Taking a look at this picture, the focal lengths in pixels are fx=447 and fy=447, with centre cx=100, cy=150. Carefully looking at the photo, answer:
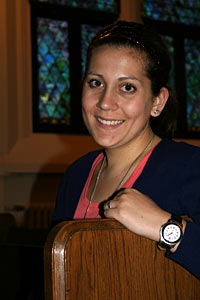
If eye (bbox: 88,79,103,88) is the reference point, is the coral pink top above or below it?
below

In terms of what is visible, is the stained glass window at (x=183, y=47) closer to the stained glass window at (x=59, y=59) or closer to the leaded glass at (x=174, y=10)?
the leaded glass at (x=174, y=10)

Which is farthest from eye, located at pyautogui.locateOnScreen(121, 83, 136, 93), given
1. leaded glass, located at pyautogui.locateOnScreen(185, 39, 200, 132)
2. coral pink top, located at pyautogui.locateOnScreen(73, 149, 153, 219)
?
leaded glass, located at pyautogui.locateOnScreen(185, 39, 200, 132)

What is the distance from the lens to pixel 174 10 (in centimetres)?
563

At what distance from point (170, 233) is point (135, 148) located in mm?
542

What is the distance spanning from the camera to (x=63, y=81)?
491cm

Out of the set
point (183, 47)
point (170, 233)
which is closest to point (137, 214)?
point (170, 233)

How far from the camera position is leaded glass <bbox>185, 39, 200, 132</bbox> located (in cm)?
555

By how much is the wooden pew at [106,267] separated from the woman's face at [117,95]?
52 centimetres

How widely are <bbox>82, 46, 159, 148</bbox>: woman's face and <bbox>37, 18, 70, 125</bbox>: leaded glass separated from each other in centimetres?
329

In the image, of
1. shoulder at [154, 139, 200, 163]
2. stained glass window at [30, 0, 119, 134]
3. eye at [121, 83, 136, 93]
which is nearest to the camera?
shoulder at [154, 139, 200, 163]

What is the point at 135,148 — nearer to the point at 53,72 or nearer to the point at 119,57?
the point at 119,57

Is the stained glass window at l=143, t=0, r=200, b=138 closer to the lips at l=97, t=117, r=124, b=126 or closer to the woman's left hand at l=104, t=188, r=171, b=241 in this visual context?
the lips at l=97, t=117, r=124, b=126

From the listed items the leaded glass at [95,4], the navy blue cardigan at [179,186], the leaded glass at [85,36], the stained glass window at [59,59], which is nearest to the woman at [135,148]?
the navy blue cardigan at [179,186]

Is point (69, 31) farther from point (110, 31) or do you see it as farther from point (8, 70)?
point (110, 31)
